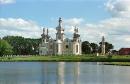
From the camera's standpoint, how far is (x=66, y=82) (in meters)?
42.5

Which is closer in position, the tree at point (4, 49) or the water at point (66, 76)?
the water at point (66, 76)

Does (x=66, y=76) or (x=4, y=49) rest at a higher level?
(x=4, y=49)

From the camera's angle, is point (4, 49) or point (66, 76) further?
point (4, 49)

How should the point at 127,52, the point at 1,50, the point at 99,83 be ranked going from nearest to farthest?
the point at 99,83 < the point at 1,50 < the point at 127,52

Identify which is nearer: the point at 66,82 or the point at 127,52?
the point at 66,82

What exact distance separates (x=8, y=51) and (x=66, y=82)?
12395 cm

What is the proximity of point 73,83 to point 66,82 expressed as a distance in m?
1.09

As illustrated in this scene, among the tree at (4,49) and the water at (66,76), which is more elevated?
the tree at (4,49)

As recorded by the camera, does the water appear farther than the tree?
No

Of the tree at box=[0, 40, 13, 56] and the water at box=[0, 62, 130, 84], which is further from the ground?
the tree at box=[0, 40, 13, 56]

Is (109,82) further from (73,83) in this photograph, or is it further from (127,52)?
(127,52)

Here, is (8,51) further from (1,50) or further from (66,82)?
(66,82)

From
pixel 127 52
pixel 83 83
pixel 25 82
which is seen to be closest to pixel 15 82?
pixel 25 82

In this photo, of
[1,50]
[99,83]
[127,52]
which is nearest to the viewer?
[99,83]
